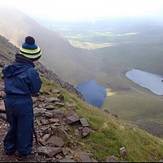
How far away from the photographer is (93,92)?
15838 centimetres

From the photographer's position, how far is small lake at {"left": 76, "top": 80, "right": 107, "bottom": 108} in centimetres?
13430

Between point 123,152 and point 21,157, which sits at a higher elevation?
point 21,157

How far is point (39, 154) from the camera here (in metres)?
10.1

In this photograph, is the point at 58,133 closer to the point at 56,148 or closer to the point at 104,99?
the point at 56,148

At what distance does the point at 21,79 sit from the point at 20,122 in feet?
4.75

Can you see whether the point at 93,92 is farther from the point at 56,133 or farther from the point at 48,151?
the point at 48,151

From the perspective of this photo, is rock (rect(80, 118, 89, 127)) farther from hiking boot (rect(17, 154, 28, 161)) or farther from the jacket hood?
the jacket hood

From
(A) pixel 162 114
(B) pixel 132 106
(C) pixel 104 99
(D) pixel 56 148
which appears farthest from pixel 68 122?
(C) pixel 104 99

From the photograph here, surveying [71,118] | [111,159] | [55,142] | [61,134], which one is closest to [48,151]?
[55,142]

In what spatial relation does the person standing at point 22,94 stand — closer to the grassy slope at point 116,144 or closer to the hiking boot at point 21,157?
the hiking boot at point 21,157

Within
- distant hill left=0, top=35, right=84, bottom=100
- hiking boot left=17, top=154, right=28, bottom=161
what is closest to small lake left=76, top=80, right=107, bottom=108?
distant hill left=0, top=35, right=84, bottom=100

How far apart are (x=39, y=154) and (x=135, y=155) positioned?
373 cm

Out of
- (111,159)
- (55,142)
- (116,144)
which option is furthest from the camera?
(116,144)

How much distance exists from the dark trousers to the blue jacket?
240 mm
